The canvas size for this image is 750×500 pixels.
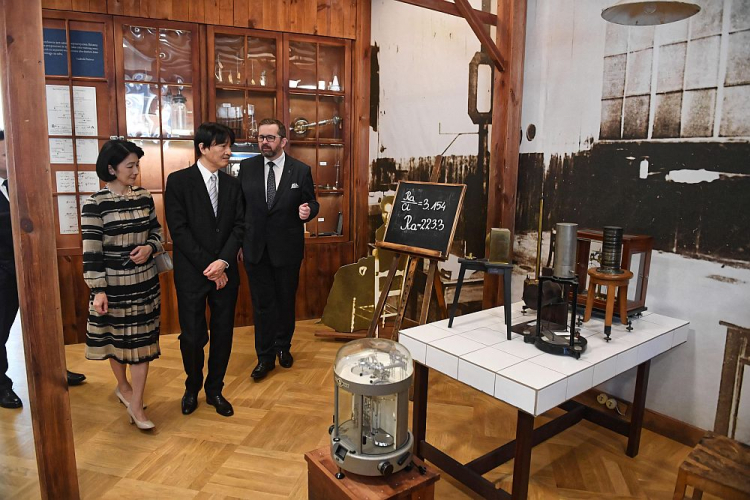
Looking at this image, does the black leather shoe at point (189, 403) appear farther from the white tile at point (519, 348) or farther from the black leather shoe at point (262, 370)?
the white tile at point (519, 348)

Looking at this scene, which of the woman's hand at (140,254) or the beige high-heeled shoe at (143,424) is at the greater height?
the woman's hand at (140,254)

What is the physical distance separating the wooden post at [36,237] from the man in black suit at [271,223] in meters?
1.36

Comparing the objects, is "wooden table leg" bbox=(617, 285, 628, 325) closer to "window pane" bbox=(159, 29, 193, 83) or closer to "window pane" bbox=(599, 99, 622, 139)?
"window pane" bbox=(599, 99, 622, 139)

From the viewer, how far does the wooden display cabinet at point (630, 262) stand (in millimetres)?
2387

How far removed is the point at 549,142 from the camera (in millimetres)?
3064

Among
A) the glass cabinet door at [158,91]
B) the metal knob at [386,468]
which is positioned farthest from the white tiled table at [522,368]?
the glass cabinet door at [158,91]

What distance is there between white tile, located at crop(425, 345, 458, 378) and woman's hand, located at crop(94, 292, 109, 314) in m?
1.49

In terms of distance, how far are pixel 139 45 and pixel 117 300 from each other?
7.47 ft

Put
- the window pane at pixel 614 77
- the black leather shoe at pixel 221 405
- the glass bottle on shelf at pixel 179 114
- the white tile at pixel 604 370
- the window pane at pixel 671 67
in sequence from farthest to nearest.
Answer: the glass bottle on shelf at pixel 179 114 < the black leather shoe at pixel 221 405 < the window pane at pixel 614 77 < the window pane at pixel 671 67 < the white tile at pixel 604 370

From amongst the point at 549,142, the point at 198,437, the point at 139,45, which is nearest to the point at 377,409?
the point at 198,437

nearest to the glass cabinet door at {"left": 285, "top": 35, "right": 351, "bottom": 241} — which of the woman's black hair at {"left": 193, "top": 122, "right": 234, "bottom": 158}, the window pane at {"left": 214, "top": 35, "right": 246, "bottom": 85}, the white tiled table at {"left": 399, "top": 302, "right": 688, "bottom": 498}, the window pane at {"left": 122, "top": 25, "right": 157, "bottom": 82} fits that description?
the window pane at {"left": 214, "top": 35, "right": 246, "bottom": 85}

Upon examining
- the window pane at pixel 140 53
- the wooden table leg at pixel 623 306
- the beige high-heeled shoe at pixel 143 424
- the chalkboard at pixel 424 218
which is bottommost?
the beige high-heeled shoe at pixel 143 424

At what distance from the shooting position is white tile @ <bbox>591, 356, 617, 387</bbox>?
1.90 metres

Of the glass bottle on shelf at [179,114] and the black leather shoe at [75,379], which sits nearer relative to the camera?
the black leather shoe at [75,379]
